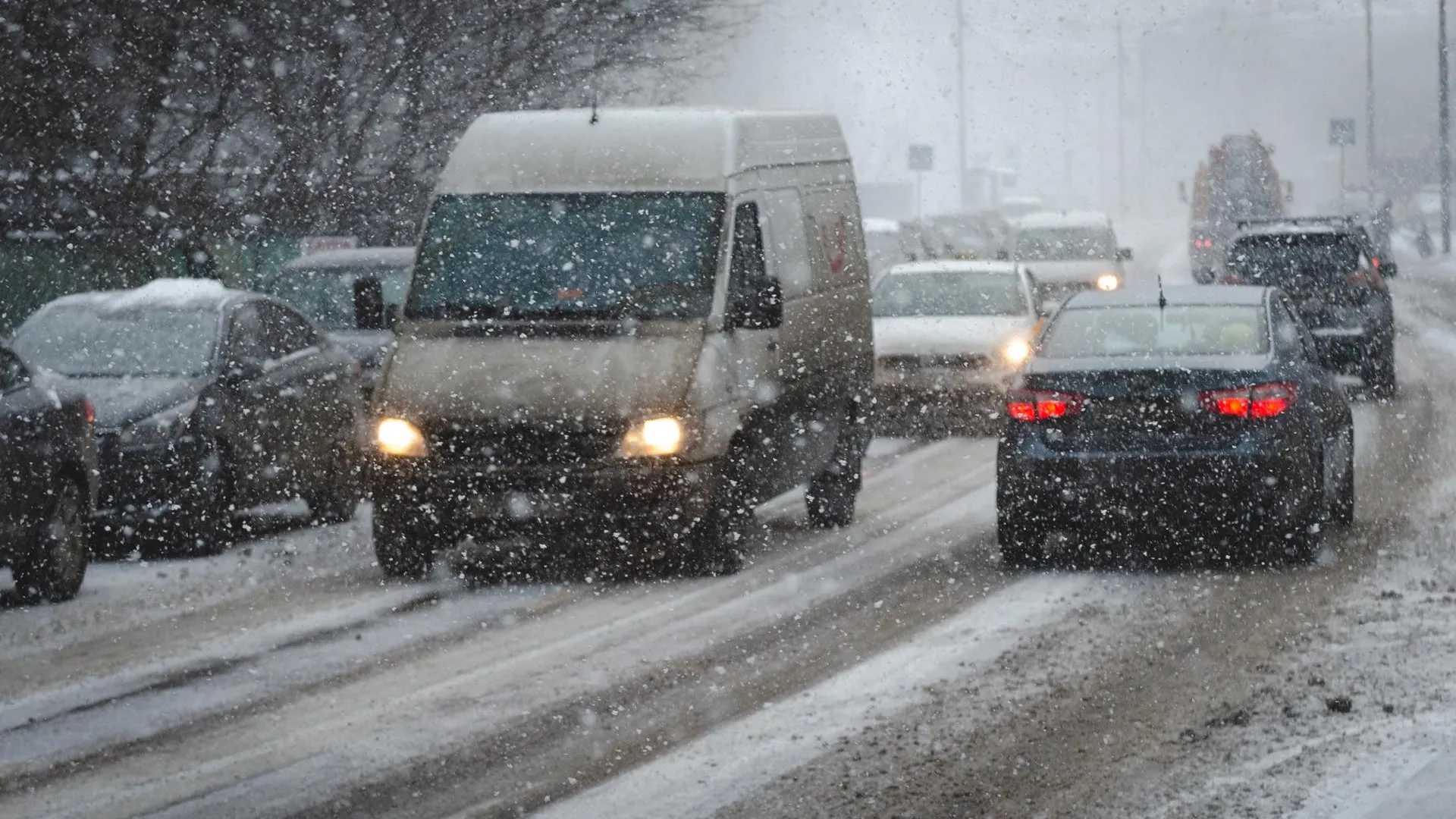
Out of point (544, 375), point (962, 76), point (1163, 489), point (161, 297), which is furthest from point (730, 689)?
point (962, 76)

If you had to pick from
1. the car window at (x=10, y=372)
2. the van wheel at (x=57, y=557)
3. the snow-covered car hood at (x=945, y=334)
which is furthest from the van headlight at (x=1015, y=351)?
the car window at (x=10, y=372)

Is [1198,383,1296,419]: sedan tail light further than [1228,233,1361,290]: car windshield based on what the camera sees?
No

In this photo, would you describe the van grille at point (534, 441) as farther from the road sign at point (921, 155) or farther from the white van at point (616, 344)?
the road sign at point (921, 155)

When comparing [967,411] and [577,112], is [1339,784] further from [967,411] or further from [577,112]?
[967,411]

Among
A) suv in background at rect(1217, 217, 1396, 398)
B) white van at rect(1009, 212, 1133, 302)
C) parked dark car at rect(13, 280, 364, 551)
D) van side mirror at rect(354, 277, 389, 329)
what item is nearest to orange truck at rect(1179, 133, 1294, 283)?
white van at rect(1009, 212, 1133, 302)

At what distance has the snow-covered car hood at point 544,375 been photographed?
12008 millimetres

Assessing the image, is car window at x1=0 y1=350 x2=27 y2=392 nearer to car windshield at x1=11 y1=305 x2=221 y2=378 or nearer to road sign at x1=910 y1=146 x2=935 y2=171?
car windshield at x1=11 y1=305 x2=221 y2=378

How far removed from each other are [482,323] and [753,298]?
4.45 ft

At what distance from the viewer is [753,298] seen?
500 inches

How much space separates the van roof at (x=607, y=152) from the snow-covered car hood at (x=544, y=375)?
1.05 m

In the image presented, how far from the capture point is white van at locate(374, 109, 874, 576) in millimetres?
11992

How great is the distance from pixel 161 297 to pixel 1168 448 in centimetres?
646

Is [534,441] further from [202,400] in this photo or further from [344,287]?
[344,287]

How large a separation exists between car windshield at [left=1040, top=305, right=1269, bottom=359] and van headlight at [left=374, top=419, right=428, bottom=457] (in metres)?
3.21
